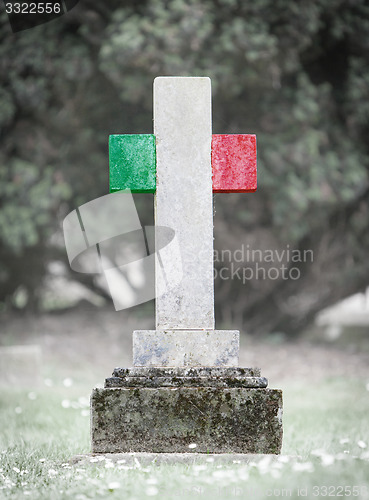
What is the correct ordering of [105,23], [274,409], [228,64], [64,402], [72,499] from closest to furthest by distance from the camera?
1. [72,499]
2. [274,409]
3. [64,402]
4. [228,64]
5. [105,23]

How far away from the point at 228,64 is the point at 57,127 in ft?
8.95

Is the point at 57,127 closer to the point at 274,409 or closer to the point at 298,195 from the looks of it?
the point at 298,195

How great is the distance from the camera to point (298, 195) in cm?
831

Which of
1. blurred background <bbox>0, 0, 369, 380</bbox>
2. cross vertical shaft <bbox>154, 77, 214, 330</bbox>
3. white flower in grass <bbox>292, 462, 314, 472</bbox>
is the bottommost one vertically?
white flower in grass <bbox>292, 462, 314, 472</bbox>

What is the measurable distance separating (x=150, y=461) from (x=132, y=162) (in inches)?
68.3

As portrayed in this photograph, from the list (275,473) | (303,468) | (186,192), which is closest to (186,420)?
(275,473)

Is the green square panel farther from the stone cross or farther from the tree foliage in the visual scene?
the tree foliage

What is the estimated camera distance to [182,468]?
306 centimetres

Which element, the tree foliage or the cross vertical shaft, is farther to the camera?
the tree foliage

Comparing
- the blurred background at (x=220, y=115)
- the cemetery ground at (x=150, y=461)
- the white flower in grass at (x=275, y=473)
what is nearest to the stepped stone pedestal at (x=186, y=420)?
the cemetery ground at (x=150, y=461)

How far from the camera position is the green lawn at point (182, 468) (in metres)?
2.66

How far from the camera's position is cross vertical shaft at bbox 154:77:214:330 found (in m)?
3.63

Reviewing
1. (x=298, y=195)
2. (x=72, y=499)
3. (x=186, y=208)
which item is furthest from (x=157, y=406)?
(x=298, y=195)

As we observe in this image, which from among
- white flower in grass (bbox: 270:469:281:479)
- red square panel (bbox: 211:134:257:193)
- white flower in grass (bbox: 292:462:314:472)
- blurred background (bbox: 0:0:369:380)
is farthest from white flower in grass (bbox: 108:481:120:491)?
blurred background (bbox: 0:0:369:380)
